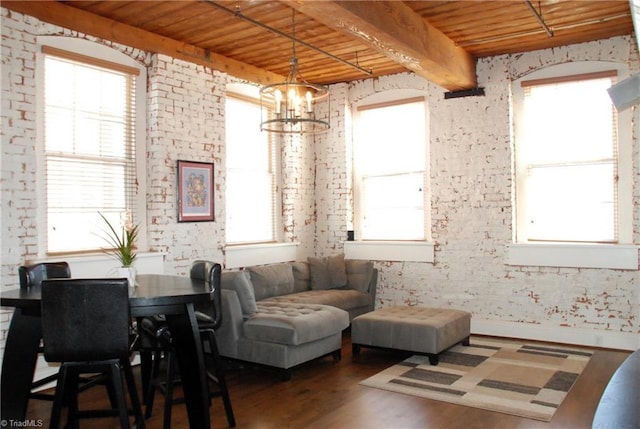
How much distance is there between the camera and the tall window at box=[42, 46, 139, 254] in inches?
194

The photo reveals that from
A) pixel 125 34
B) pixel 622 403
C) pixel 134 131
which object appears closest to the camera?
pixel 622 403

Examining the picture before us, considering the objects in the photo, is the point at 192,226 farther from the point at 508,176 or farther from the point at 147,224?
the point at 508,176

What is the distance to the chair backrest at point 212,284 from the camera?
3748 mm

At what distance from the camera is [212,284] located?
3.72m

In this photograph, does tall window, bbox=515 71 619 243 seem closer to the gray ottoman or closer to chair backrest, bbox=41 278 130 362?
the gray ottoman

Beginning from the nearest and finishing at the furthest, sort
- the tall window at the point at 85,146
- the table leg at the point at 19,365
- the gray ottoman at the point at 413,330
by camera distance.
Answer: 1. the table leg at the point at 19,365
2. the tall window at the point at 85,146
3. the gray ottoman at the point at 413,330

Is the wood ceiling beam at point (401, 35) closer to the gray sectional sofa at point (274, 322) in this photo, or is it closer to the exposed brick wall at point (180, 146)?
the exposed brick wall at point (180, 146)

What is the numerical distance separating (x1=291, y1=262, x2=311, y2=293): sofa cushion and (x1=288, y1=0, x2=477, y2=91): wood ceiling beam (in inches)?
107

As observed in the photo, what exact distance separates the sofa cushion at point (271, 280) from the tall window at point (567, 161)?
2809 millimetres

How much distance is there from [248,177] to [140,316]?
12.9ft

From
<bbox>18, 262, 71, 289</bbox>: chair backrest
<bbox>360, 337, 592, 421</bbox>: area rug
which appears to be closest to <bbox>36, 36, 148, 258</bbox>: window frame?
<bbox>18, 262, 71, 289</bbox>: chair backrest

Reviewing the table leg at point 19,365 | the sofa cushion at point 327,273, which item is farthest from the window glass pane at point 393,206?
the table leg at point 19,365

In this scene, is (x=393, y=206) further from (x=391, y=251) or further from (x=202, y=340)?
(x=202, y=340)

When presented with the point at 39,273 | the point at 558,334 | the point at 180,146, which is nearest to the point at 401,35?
the point at 180,146
